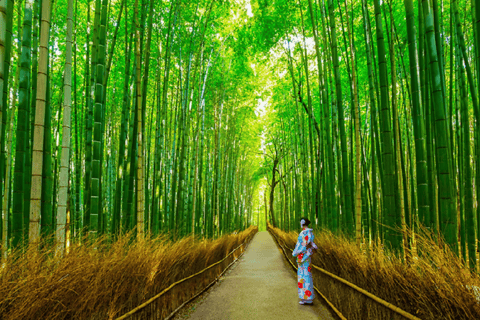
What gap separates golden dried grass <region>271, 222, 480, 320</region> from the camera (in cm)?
156


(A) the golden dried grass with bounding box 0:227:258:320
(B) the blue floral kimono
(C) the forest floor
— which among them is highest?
(A) the golden dried grass with bounding box 0:227:258:320

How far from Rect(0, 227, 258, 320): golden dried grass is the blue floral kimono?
1.35m

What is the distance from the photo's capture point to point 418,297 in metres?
1.85

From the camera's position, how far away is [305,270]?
3889mm

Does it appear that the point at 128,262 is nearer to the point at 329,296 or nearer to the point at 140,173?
the point at 140,173

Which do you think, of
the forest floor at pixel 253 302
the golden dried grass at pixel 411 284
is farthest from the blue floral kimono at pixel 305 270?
the golden dried grass at pixel 411 284

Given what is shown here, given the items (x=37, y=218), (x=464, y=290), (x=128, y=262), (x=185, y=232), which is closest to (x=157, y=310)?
(x=128, y=262)

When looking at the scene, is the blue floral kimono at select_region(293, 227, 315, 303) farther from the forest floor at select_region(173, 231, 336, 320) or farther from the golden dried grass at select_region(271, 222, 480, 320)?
the golden dried grass at select_region(271, 222, 480, 320)

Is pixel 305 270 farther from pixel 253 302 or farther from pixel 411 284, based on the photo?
pixel 411 284

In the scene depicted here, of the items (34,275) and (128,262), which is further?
(128,262)

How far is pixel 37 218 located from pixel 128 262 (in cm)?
71

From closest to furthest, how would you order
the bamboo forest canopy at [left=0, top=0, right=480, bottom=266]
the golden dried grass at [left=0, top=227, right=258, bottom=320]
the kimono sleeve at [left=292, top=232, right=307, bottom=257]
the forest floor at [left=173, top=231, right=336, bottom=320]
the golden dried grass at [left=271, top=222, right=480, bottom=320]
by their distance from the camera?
the golden dried grass at [left=0, top=227, right=258, bottom=320] < the golden dried grass at [left=271, top=222, right=480, bottom=320] < the bamboo forest canopy at [left=0, top=0, right=480, bottom=266] < the forest floor at [left=173, top=231, right=336, bottom=320] < the kimono sleeve at [left=292, top=232, right=307, bottom=257]

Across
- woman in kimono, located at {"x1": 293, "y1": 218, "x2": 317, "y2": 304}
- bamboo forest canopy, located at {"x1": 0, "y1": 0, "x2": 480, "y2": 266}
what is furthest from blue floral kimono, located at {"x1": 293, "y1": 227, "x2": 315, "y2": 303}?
bamboo forest canopy, located at {"x1": 0, "y1": 0, "x2": 480, "y2": 266}

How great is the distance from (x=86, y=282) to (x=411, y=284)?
1873mm
